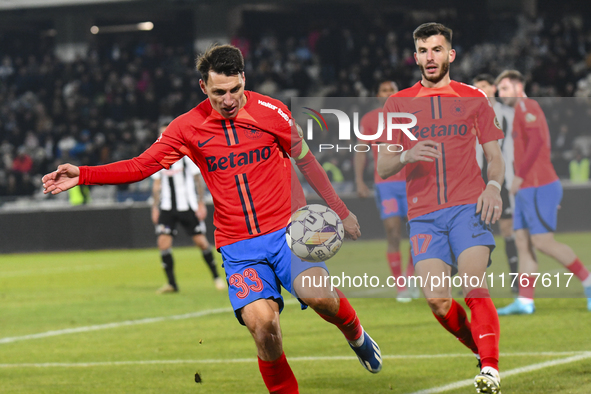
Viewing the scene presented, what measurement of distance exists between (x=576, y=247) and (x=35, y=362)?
32.7 ft

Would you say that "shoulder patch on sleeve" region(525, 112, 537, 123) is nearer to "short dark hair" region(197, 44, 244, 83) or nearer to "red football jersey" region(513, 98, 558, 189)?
"red football jersey" region(513, 98, 558, 189)

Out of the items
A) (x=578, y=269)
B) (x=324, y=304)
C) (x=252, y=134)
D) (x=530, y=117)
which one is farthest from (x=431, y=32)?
(x=578, y=269)

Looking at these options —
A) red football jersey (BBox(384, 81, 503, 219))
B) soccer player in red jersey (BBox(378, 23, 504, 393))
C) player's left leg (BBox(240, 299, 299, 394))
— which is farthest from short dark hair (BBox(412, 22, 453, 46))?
player's left leg (BBox(240, 299, 299, 394))

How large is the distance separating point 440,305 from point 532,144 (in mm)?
3437

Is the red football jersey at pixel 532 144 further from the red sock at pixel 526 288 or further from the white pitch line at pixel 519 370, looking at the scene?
the white pitch line at pixel 519 370

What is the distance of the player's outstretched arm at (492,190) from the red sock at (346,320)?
0.91 meters

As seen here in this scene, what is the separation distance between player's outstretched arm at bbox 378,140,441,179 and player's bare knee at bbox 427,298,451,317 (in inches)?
30.6

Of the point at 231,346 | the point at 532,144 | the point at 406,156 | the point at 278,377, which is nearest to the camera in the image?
the point at 278,377

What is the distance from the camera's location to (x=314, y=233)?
464cm

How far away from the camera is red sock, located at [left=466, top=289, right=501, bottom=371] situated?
4469 mm

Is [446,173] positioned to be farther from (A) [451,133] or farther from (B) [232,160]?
(B) [232,160]

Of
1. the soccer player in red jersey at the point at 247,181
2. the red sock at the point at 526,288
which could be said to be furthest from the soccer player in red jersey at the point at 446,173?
the red sock at the point at 526,288

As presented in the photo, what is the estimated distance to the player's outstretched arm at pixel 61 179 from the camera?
431 cm

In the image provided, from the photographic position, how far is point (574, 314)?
314 inches
